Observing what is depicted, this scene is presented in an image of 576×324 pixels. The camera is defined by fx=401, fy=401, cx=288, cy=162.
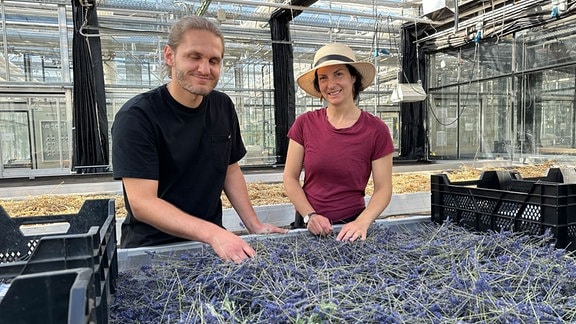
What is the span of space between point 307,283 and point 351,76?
997mm

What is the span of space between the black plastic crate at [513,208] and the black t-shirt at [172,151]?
732 millimetres

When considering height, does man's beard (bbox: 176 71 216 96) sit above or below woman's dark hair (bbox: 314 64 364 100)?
below

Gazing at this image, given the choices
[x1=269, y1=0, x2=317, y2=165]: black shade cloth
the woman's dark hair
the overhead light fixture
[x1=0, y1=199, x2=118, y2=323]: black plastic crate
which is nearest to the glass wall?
the overhead light fixture

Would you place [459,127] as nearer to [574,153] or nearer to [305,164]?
[574,153]

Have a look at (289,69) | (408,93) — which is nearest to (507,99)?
(408,93)

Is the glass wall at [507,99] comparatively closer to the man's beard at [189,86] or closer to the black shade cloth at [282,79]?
the black shade cloth at [282,79]

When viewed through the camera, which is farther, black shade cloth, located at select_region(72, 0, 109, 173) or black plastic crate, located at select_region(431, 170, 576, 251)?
black shade cloth, located at select_region(72, 0, 109, 173)

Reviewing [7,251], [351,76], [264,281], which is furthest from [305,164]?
[7,251]

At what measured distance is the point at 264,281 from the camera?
0.73 metres

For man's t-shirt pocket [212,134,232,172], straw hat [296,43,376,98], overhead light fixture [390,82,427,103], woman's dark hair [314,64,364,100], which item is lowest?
man's t-shirt pocket [212,134,232,172]

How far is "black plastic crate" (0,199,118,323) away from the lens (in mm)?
566

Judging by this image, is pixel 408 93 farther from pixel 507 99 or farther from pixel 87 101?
pixel 87 101

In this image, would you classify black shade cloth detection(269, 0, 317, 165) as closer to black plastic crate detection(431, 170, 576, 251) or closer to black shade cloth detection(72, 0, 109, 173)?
black shade cloth detection(72, 0, 109, 173)

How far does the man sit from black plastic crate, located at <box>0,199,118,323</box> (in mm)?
144
